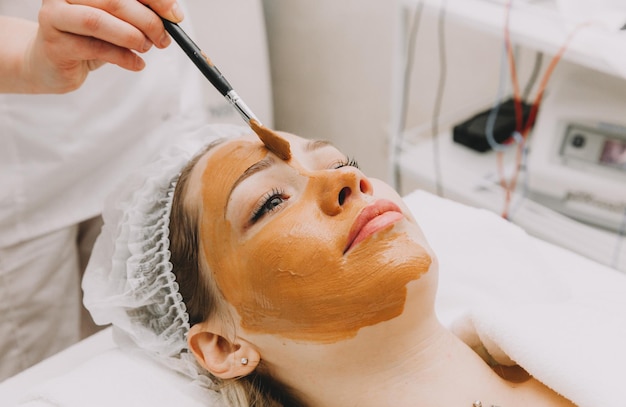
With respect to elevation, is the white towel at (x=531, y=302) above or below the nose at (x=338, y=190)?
below

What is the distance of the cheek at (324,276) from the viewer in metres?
0.88

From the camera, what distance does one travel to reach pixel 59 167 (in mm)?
1343

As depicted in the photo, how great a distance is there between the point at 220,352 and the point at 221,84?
1.50 ft

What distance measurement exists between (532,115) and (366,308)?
1.22 metres

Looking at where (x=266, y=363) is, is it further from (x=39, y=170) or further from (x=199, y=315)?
(x=39, y=170)

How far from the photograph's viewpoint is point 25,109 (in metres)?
1.29

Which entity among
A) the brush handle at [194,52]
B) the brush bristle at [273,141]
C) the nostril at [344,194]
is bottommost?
the nostril at [344,194]

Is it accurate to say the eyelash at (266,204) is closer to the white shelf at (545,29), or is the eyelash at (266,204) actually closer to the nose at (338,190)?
the nose at (338,190)

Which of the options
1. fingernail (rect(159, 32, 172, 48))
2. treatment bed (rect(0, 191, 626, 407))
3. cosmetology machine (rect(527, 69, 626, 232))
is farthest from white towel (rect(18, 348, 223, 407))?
cosmetology machine (rect(527, 69, 626, 232))

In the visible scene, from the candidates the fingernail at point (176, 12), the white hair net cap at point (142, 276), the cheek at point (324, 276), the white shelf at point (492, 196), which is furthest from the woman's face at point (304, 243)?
the white shelf at point (492, 196)

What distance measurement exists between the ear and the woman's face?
2.1 inches

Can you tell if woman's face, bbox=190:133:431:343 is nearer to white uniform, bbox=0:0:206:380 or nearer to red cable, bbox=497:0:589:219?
white uniform, bbox=0:0:206:380

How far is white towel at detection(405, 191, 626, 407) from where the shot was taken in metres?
1.01

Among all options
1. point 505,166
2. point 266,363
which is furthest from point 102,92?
point 505,166
